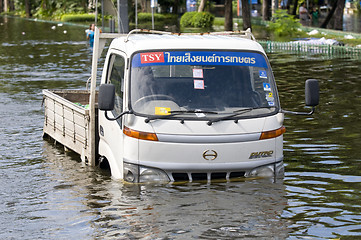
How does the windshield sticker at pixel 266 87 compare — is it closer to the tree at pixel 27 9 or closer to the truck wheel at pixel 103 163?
the truck wheel at pixel 103 163

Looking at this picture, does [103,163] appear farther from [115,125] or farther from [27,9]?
[27,9]

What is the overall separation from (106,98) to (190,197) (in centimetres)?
162

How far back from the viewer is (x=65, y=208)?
30.9ft

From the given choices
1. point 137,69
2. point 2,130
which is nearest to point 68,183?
point 137,69

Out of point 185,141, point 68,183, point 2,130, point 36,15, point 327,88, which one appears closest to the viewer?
point 185,141

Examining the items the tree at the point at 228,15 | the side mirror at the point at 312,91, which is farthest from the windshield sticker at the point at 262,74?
the tree at the point at 228,15

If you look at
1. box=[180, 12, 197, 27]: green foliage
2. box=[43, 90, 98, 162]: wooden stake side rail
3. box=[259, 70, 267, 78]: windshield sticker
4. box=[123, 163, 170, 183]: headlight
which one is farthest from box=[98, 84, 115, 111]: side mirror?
box=[180, 12, 197, 27]: green foliage

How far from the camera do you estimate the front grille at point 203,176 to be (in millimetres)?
9547

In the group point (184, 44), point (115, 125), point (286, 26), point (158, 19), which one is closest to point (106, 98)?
point (115, 125)

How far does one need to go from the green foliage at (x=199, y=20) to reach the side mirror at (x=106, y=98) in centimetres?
5140

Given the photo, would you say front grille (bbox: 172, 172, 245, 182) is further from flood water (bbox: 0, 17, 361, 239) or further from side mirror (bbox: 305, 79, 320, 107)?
side mirror (bbox: 305, 79, 320, 107)

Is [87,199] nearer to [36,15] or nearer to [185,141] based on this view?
[185,141]

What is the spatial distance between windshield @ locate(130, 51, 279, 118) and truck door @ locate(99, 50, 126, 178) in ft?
1.35

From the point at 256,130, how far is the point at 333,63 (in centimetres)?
1989
